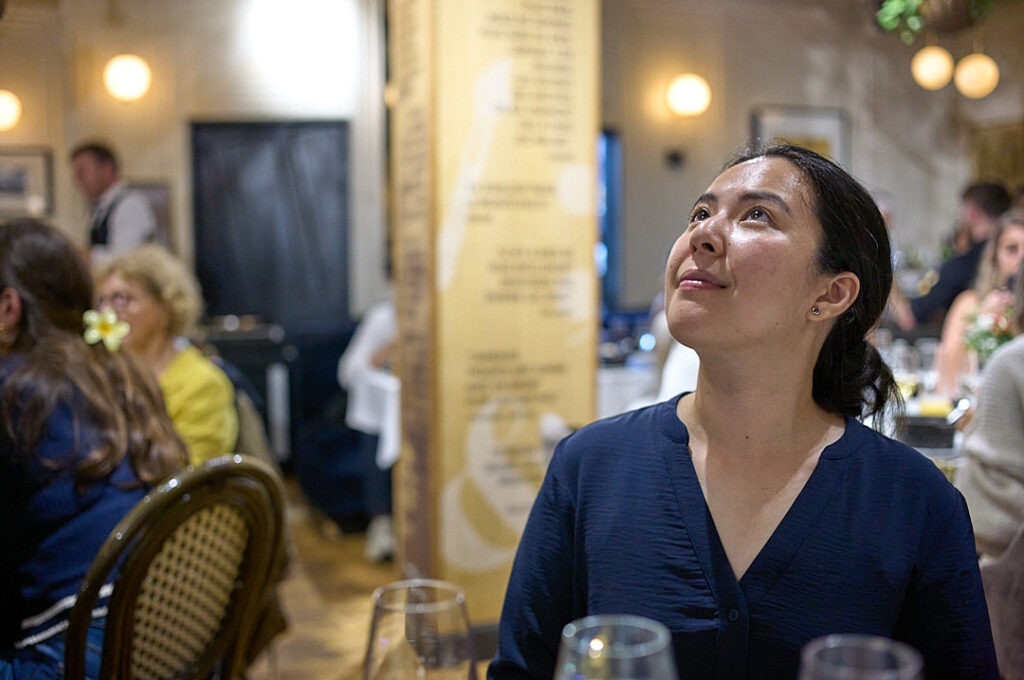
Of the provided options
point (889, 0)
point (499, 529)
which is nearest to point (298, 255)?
point (499, 529)

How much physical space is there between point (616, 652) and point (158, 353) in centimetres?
286

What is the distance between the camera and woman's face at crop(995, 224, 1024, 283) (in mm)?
3668

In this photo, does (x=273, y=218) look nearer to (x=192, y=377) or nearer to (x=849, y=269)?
(x=192, y=377)

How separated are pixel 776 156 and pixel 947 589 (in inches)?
24.2

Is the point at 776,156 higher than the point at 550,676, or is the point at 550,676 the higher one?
the point at 776,156

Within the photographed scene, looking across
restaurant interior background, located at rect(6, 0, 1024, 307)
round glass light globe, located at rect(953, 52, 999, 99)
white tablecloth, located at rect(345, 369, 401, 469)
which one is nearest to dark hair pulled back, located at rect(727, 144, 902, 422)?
white tablecloth, located at rect(345, 369, 401, 469)

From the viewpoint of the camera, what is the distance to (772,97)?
855cm

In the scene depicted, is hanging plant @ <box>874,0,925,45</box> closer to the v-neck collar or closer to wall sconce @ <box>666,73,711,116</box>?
the v-neck collar

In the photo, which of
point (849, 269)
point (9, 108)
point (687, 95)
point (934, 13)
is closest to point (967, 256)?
point (934, 13)

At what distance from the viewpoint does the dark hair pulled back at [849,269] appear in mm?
1308

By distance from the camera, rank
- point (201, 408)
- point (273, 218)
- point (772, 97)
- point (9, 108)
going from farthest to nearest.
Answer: point (772, 97) → point (273, 218) → point (9, 108) → point (201, 408)

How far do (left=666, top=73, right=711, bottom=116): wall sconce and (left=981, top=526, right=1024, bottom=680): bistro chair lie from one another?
21.3ft

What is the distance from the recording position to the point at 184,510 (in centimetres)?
166

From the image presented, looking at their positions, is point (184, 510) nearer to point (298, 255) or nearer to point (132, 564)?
point (132, 564)
